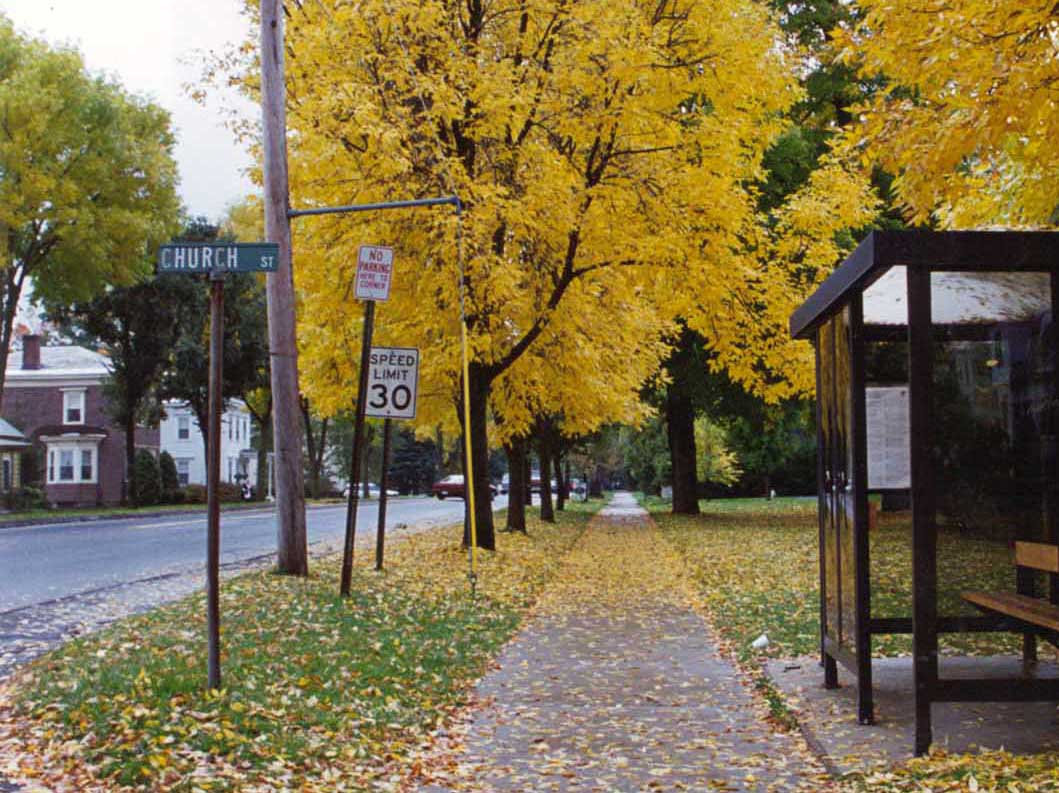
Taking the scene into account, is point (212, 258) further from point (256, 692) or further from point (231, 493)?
point (231, 493)

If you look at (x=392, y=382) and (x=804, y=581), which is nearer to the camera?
(x=392, y=382)

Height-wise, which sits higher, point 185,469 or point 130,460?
point 130,460

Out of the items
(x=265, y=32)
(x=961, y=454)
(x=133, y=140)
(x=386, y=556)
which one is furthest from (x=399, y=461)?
(x=961, y=454)

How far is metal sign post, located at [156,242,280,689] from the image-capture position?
7.44 meters

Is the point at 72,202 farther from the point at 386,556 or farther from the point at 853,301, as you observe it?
the point at 853,301

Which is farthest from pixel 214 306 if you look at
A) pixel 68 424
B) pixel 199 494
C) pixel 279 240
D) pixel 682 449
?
pixel 68 424

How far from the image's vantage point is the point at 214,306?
24.5 ft

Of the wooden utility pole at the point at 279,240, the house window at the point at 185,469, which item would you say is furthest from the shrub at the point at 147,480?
the wooden utility pole at the point at 279,240

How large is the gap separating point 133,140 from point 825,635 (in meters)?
34.8

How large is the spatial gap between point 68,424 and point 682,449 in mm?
42180

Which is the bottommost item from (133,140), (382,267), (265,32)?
(382,267)

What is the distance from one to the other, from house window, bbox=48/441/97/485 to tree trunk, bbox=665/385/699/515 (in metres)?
39.0

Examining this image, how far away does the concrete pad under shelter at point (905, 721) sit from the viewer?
671cm

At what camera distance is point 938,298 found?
704cm
